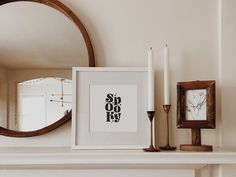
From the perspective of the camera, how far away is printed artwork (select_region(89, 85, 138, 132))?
58.5 inches

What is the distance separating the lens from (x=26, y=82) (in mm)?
1547

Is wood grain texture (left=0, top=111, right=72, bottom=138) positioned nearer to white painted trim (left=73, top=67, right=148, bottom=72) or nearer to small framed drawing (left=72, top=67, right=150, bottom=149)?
small framed drawing (left=72, top=67, right=150, bottom=149)

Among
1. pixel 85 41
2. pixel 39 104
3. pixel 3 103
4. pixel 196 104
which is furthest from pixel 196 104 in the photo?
pixel 3 103

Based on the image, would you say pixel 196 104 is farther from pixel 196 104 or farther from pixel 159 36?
pixel 159 36

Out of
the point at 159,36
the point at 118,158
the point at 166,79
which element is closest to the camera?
the point at 118,158

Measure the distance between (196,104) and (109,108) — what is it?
351 mm

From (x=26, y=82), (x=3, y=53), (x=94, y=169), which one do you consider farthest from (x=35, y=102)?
(x=94, y=169)

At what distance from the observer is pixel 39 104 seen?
5.08ft

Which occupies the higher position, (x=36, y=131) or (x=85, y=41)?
(x=85, y=41)

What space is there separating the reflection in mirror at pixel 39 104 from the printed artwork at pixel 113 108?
129 mm

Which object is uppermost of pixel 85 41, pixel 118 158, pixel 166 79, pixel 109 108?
pixel 85 41

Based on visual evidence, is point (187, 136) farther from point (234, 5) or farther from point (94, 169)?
point (234, 5)

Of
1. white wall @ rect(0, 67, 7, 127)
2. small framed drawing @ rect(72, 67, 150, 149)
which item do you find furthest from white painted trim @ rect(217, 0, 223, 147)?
white wall @ rect(0, 67, 7, 127)

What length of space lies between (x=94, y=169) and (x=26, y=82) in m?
0.47
